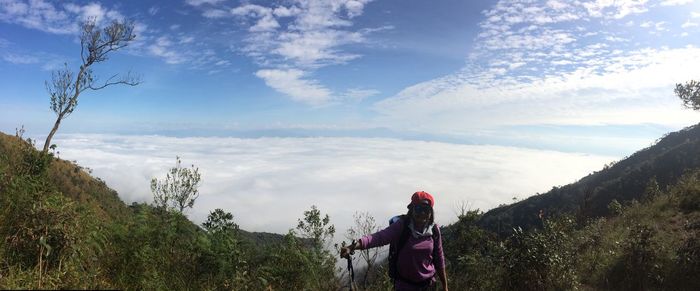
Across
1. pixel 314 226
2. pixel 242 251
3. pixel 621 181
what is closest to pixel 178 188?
pixel 314 226

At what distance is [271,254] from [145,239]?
245 centimetres

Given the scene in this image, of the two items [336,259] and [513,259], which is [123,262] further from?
[513,259]

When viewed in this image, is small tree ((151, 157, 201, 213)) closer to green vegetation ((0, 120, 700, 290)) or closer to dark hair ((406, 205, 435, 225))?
green vegetation ((0, 120, 700, 290))

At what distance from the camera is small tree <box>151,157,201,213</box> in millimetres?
23781

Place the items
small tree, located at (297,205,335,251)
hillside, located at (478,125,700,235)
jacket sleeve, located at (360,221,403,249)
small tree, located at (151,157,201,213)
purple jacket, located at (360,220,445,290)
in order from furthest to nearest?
hillside, located at (478,125,700,235) → small tree, located at (151,157,201,213) → small tree, located at (297,205,335,251) → purple jacket, located at (360,220,445,290) → jacket sleeve, located at (360,221,403,249)

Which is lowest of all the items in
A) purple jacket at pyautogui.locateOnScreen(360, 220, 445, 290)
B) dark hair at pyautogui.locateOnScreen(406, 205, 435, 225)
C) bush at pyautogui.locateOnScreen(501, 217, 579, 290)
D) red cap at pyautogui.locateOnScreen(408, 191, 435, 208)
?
bush at pyautogui.locateOnScreen(501, 217, 579, 290)

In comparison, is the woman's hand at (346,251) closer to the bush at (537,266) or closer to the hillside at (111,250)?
the hillside at (111,250)

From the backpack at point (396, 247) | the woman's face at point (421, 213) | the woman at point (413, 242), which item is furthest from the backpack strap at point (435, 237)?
the backpack at point (396, 247)

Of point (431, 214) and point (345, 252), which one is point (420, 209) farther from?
point (345, 252)

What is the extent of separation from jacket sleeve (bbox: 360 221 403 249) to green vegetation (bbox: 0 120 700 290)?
1205mm

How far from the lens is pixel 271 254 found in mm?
8031

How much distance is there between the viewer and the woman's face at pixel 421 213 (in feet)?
16.2

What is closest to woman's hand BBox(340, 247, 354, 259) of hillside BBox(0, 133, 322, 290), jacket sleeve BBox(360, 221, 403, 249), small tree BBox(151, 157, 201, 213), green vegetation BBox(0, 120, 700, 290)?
jacket sleeve BBox(360, 221, 403, 249)

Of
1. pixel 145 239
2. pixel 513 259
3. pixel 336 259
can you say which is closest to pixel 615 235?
pixel 513 259
